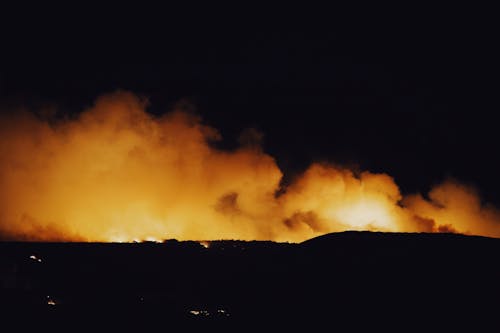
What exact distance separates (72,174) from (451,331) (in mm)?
14337

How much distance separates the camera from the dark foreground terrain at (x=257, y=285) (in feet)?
30.0

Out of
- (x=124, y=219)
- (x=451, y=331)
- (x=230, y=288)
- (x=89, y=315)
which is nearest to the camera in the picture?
(x=451, y=331)

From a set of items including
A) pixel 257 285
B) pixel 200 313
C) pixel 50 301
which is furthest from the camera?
pixel 257 285

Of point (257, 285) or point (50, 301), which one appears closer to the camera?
point (50, 301)

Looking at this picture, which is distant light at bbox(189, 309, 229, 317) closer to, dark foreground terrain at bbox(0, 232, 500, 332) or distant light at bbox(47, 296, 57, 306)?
dark foreground terrain at bbox(0, 232, 500, 332)

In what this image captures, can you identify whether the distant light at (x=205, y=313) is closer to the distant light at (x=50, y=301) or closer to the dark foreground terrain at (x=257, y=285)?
the dark foreground terrain at (x=257, y=285)

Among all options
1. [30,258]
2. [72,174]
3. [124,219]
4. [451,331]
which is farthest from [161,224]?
[451,331]

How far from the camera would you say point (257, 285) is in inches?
404

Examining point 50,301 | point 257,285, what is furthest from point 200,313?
point 50,301

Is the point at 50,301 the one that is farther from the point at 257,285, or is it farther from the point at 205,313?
the point at 257,285

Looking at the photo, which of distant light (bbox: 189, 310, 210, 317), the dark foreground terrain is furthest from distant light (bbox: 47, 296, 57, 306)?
distant light (bbox: 189, 310, 210, 317)

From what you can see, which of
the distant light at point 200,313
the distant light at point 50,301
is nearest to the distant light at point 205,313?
the distant light at point 200,313

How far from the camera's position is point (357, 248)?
34.3 ft

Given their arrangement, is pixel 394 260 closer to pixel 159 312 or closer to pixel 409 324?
pixel 409 324
